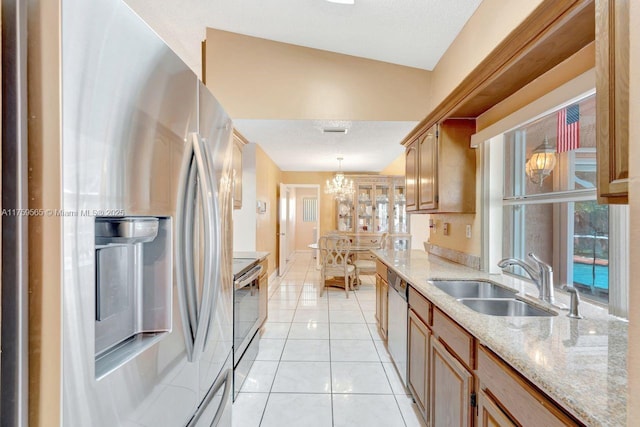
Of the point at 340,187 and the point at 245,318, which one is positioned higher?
the point at 340,187

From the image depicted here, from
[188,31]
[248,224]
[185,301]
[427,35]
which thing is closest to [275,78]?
[188,31]

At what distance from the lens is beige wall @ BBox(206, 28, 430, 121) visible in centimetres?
329

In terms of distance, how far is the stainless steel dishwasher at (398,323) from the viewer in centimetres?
217

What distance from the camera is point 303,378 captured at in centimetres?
239

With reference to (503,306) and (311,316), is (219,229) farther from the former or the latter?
(311,316)

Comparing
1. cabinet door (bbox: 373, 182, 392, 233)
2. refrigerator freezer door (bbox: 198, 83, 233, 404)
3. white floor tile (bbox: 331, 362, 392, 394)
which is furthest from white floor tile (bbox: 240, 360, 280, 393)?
cabinet door (bbox: 373, 182, 392, 233)

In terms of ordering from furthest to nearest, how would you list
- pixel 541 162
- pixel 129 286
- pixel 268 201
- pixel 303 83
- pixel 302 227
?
pixel 302 227, pixel 268 201, pixel 303 83, pixel 541 162, pixel 129 286

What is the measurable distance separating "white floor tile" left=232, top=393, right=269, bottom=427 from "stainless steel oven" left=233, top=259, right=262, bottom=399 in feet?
0.24

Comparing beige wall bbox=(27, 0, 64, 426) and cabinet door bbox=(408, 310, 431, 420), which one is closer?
beige wall bbox=(27, 0, 64, 426)

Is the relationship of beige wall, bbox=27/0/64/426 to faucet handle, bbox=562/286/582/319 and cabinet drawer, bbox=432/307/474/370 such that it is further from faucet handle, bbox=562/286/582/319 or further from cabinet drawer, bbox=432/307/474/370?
faucet handle, bbox=562/286/582/319

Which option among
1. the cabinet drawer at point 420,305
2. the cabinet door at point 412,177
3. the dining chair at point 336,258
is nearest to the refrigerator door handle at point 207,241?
the cabinet drawer at point 420,305

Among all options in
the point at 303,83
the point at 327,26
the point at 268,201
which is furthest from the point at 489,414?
the point at 268,201

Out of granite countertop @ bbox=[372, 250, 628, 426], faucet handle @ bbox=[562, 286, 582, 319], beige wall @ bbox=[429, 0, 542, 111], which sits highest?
beige wall @ bbox=[429, 0, 542, 111]

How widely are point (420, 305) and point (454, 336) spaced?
47 cm
